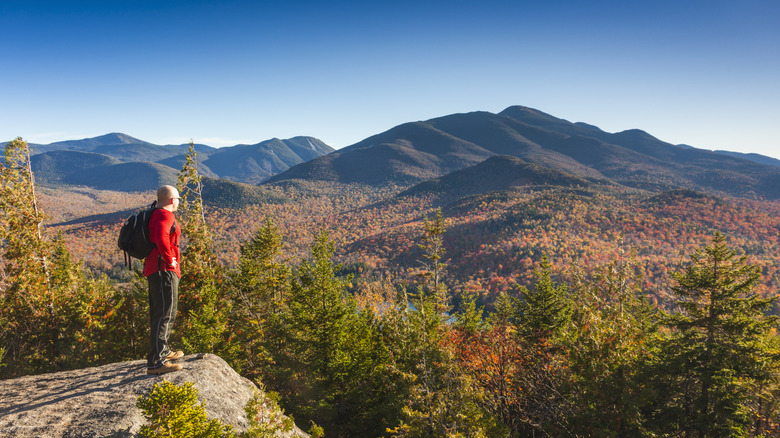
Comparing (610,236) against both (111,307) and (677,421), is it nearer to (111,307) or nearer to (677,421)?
(677,421)

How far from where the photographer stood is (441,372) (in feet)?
30.3

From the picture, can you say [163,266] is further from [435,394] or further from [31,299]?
[31,299]

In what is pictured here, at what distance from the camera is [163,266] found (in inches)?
233

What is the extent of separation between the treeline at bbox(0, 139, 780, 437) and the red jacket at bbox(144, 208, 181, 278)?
254 inches

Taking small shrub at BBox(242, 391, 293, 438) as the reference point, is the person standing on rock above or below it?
above

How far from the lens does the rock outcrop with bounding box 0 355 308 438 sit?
4988 millimetres

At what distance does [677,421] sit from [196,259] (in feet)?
64.3

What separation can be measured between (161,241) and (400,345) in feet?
28.1

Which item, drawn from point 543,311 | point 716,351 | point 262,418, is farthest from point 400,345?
point 716,351

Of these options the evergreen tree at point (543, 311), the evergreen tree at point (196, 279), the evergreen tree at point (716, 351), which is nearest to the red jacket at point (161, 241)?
the evergreen tree at point (196, 279)

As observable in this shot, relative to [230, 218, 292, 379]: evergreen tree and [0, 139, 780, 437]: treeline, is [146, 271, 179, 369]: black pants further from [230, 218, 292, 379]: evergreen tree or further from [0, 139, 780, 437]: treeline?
[230, 218, 292, 379]: evergreen tree

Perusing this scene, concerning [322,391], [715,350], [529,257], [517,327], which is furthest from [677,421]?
[529,257]

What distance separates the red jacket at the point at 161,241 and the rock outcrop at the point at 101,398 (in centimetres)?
206

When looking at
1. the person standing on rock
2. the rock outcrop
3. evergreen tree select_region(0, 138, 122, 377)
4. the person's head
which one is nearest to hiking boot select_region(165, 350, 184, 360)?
the rock outcrop
